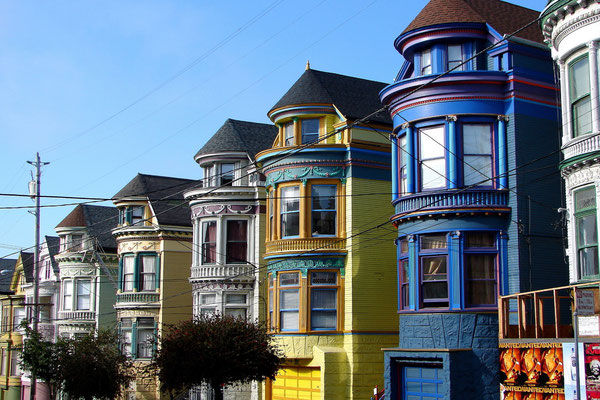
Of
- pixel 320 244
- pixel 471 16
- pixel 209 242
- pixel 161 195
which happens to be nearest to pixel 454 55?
pixel 471 16

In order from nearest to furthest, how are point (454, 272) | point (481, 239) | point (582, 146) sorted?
point (582, 146) < point (454, 272) < point (481, 239)

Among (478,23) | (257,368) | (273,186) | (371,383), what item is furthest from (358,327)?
(478,23)

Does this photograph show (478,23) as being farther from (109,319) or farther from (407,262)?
(109,319)

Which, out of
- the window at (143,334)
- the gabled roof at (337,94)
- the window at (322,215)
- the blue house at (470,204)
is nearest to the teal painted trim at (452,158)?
the blue house at (470,204)

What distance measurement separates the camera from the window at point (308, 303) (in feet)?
106

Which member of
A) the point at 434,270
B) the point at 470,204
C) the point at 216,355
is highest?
the point at 470,204

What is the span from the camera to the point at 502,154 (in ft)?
83.3

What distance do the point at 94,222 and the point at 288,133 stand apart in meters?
27.3

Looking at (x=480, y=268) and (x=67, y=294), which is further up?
(x=67, y=294)

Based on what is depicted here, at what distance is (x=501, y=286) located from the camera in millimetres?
24812

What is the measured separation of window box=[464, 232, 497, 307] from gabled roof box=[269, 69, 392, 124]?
9.84m

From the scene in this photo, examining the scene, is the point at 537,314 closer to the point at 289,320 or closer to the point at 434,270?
the point at 434,270

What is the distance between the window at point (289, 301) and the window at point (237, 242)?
633cm

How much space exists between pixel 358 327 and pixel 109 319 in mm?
25451
